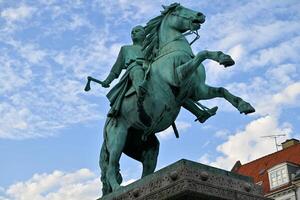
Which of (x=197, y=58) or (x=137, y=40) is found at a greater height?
(x=137, y=40)

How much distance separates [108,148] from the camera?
10.8 m

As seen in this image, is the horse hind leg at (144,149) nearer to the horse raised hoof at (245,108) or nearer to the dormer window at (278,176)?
the horse raised hoof at (245,108)

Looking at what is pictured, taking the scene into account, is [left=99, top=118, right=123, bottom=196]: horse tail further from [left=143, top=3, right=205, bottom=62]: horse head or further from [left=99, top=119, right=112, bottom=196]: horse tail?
[left=143, top=3, right=205, bottom=62]: horse head

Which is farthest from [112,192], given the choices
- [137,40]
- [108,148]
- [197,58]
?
[137,40]

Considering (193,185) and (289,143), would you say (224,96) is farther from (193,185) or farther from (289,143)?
(289,143)

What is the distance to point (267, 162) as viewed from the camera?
4391cm

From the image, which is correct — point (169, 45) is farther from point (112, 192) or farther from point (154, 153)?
point (112, 192)

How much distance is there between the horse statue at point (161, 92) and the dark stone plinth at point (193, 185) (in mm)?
1144

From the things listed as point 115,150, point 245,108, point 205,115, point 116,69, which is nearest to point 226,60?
point 245,108

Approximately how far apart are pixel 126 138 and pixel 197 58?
2260 mm

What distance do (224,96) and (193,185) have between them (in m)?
2.05

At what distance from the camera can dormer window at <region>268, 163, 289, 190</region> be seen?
38.8 m

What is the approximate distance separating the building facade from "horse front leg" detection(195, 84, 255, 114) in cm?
2894

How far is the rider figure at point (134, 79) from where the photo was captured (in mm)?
10156
